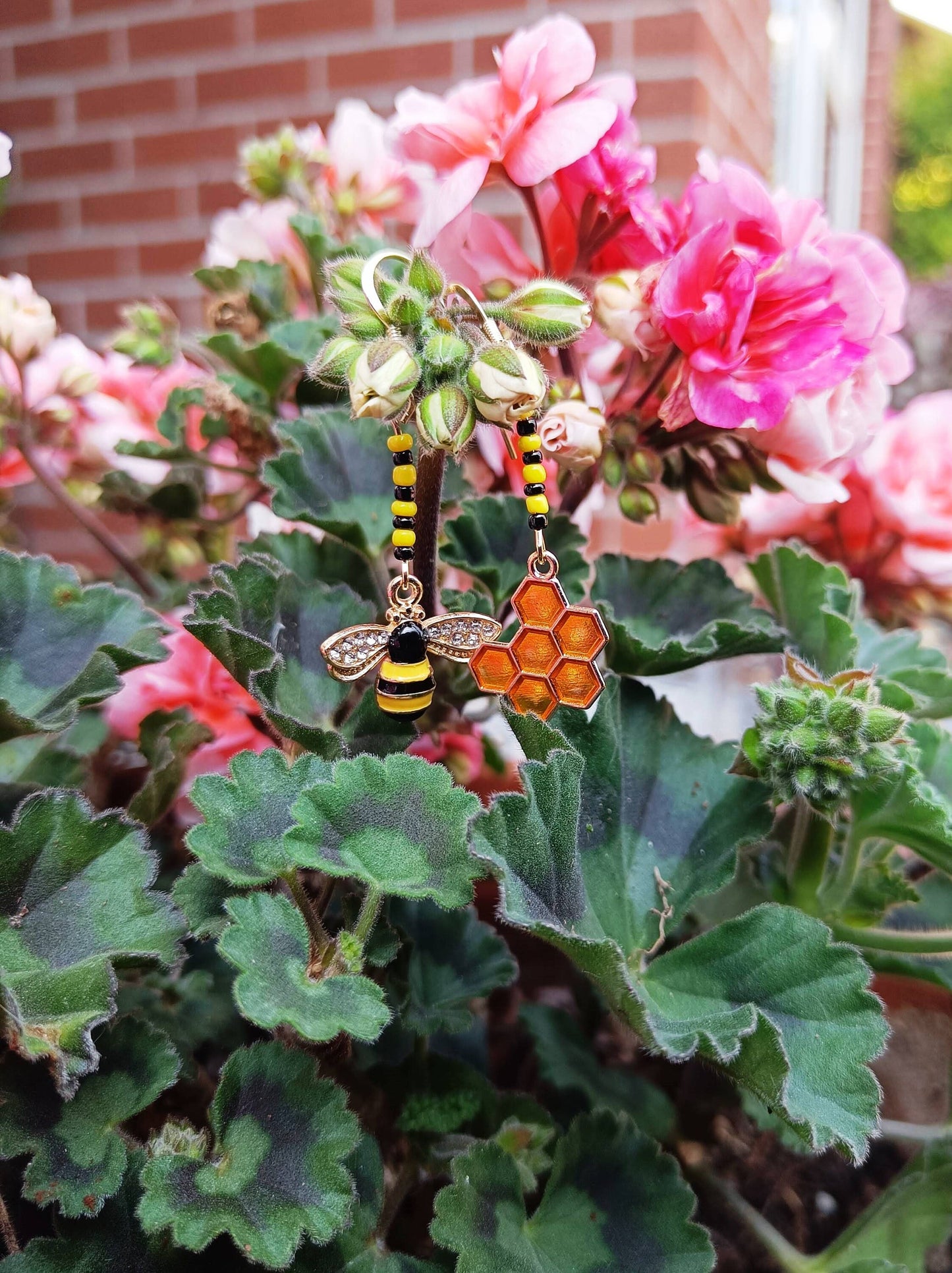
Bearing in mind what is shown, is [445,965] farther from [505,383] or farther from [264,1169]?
[505,383]

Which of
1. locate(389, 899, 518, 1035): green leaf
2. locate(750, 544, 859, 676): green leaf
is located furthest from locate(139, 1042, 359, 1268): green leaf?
locate(750, 544, 859, 676): green leaf

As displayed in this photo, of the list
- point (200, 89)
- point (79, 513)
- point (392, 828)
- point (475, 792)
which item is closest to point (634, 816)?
point (475, 792)

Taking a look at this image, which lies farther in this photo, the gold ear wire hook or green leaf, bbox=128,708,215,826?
green leaf, bbox=128,708,215,826

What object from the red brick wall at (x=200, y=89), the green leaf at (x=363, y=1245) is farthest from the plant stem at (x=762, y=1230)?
the red brick wall at (x=200, y=89)

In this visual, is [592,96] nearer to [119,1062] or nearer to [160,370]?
[160,370]

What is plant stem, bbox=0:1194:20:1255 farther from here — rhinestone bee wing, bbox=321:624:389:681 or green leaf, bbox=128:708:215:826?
rhinestone bee wing, bbox=321:624:389:681
